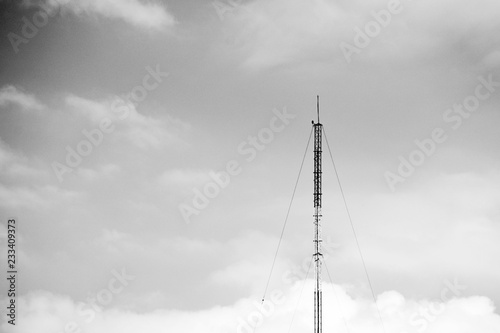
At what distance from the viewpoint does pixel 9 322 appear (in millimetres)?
80812

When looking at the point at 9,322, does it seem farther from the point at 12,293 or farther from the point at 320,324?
the point at 320,324

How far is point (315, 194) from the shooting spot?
3305 inches

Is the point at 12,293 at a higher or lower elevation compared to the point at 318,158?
lower

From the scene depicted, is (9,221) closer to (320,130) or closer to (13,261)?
(13,261)

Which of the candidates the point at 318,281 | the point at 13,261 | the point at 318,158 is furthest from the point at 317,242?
the point at 13,261

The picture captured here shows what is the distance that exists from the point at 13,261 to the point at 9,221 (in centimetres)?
484

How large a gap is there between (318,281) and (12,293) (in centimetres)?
3390

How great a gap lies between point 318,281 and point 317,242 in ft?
14.2

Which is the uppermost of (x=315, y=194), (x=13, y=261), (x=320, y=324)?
(x=315, y=194)

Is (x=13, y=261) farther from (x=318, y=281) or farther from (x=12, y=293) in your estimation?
(x=318, y=281)

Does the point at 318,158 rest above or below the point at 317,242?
above

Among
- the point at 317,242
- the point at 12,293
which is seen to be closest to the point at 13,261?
the point at 12,293

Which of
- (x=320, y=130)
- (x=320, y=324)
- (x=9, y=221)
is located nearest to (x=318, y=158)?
(x=320, y=130)

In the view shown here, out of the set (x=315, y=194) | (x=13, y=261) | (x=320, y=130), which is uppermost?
(x=320, y=130)
